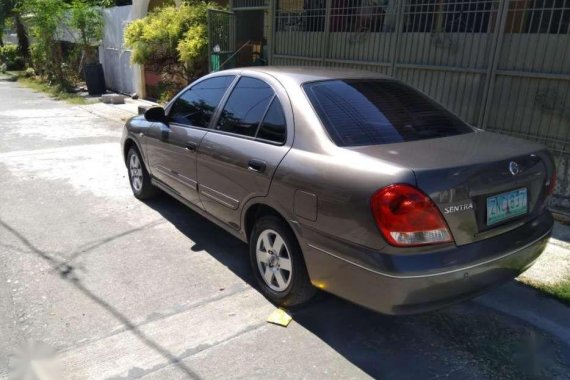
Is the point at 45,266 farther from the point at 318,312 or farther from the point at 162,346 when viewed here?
the point at 318,312

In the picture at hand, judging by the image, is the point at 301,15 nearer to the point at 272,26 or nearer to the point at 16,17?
the point at 272,26

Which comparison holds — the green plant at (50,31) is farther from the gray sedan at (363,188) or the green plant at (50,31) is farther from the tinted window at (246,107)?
the tinted window at (246,107)

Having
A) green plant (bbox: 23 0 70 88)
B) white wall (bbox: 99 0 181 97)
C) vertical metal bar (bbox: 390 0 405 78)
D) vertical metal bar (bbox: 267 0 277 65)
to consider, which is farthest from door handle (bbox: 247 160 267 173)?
green plant (bbox: 23 0 70 88)

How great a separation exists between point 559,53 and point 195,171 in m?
4.21

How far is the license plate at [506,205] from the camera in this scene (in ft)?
8.91

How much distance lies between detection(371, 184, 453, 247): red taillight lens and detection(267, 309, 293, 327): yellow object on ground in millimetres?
1120

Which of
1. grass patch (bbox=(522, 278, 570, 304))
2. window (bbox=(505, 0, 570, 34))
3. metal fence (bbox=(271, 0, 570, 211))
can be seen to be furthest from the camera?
metal fence (bbox=(271, 0, 570, 211))

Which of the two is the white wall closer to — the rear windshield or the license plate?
the rear windshield

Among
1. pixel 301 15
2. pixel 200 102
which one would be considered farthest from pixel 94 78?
pixel 200 102

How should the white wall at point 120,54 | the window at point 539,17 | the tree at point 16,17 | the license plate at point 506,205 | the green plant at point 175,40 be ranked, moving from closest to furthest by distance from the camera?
the license plate at point 506,205 → the window at point 539,17 → the green plant at point 175,40 → the white wall at point 120,54 → the tree at point 16,17

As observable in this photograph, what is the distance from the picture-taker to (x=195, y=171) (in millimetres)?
4117

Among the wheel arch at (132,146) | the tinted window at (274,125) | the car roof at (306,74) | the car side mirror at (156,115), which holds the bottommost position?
the wheel arch at (132,146)

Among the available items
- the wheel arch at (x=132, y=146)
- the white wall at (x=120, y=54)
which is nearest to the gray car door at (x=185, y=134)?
the wheel arch at (x=132, y=146)

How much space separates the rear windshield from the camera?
119 inches
